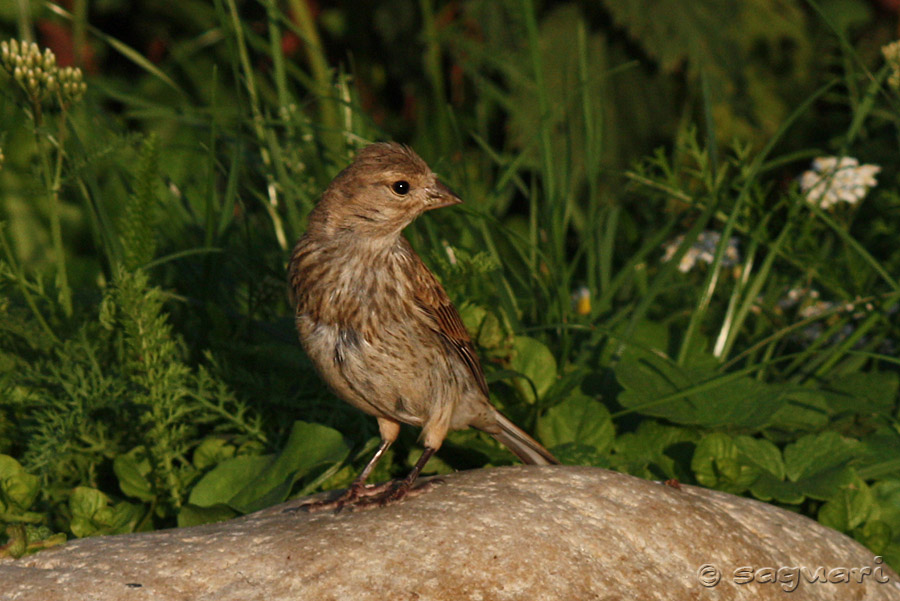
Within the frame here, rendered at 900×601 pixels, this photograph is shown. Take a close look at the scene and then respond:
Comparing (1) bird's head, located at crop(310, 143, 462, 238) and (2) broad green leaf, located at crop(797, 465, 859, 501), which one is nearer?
(1) bird's head, located at crop(310, 143, 462, 238)

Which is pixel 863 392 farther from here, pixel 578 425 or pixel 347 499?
pixel 347 499

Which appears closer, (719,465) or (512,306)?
(719,465)

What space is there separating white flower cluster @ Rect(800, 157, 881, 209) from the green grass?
0.11m

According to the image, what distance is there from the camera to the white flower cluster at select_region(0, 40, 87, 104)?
3.42 m

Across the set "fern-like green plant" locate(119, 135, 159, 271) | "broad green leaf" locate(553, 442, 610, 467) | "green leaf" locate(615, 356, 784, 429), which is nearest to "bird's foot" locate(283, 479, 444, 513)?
"broad green leaf" locate(553, 442, 610, 467)

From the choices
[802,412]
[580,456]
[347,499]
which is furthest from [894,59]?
[347,499]

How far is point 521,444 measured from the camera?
356cm

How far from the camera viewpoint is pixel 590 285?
443 cm

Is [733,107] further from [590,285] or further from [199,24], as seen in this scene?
[199,24]

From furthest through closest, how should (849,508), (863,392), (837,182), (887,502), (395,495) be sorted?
1. (837,182)
2. (863,392)
3. (887,502)
4. (849,508)
5. (395,495)

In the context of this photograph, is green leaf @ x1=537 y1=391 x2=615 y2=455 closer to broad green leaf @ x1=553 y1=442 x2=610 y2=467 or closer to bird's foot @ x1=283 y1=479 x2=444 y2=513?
broad green leaf @ x1=553 y1=442 x2=610 y2=467

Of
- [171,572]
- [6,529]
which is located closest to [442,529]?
[171,572]

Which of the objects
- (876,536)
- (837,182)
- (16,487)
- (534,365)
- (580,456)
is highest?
(837,182)

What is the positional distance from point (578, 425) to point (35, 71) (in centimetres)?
223
